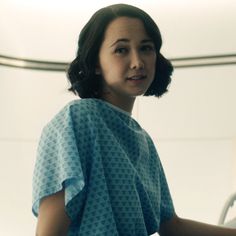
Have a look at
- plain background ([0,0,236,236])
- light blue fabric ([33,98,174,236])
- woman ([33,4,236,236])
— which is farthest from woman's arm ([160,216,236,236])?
plain background ([0,0,236,236])

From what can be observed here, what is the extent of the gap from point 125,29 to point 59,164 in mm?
Result: 358

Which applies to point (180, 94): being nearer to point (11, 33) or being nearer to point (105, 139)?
point (11, 33)

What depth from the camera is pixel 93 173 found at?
1102 millimetres

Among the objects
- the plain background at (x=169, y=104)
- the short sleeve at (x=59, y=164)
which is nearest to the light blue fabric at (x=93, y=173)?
the short sleeve at (x=59, y=164)

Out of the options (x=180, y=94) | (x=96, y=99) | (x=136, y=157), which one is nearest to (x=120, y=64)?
(x=96, y=99)

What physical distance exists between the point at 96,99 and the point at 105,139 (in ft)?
0.39

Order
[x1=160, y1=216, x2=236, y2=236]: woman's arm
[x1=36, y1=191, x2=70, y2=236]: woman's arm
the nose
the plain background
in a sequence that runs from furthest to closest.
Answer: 1. the plain background
2. [x1=160, y1=216, x2=236, y2=236]: woman's arm
3. the nose
4. [x1=36, y1=191, x2=70, y2=236]: woman's arm

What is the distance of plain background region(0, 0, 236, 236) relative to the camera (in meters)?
2.74

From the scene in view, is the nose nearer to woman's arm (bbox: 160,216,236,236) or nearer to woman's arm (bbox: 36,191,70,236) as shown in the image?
woman's arm (bbox: 36,191,70,236)

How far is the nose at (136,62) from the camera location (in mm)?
1207

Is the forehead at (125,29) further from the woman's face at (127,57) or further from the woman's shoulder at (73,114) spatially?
the woman's shoulder at (73,114)

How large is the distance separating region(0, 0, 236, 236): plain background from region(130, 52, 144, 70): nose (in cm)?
153

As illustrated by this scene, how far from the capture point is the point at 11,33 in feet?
9.16

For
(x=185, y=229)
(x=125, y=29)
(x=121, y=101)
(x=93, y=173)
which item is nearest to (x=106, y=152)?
(x=93, y=173)
